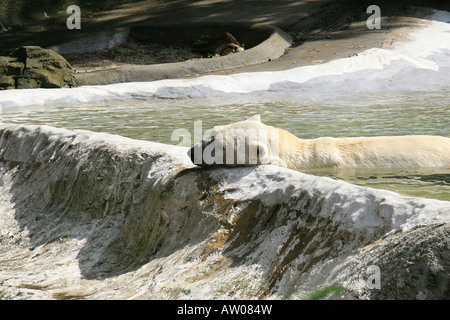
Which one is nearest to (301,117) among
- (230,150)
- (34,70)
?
(230,150)

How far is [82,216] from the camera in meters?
5.20

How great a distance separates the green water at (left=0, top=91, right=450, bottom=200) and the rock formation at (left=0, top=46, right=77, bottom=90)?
1899mm

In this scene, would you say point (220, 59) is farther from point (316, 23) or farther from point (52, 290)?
point (52, 290)

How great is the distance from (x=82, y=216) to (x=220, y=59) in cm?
924

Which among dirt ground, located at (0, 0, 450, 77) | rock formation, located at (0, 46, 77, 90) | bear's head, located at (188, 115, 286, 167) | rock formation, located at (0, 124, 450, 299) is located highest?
dirt ground, located at (0, 0, 450, 77)

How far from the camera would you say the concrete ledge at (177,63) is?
1294 centimetres

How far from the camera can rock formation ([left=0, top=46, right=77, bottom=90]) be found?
12.0 m

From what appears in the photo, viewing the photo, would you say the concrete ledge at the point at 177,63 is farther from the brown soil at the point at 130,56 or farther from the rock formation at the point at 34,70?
the rock formation at the point at 34,70

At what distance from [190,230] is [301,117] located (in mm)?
4294

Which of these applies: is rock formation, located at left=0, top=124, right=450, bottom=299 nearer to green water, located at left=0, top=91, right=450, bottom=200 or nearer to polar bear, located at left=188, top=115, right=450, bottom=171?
polar bear, located at left=188, top=115, right=450, bottom=171

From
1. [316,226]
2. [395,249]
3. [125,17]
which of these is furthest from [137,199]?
[125,17]

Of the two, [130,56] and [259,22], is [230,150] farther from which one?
[130,56]

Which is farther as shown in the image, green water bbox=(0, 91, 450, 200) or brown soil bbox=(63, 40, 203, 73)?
brown soil bbox=(63, 40, 203, 73)

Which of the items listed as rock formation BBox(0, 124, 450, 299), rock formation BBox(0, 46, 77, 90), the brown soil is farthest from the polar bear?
the brown soil
